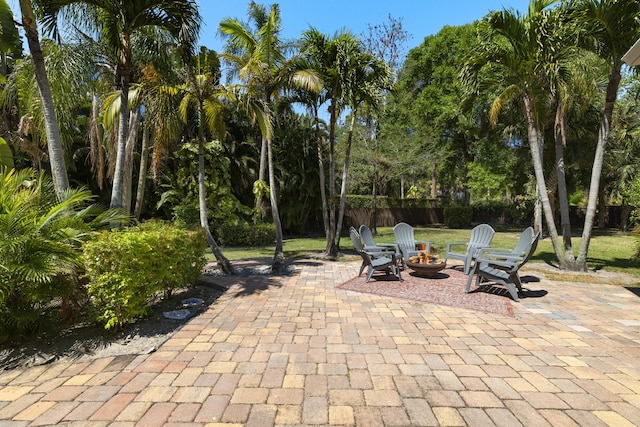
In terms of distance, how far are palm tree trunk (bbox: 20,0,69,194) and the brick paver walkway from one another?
10.3ft

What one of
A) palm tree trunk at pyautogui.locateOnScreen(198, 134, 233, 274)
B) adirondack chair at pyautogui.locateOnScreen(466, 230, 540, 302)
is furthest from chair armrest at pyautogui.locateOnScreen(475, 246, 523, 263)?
palm tree trunk at pyautogui.locateOnScreen(198, 134, 233, 274)

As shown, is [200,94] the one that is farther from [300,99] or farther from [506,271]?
[506,271]

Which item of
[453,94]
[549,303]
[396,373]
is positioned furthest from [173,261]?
[453,94]

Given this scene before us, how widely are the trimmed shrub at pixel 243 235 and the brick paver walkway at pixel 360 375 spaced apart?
30.1 feet

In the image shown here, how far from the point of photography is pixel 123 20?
505cm

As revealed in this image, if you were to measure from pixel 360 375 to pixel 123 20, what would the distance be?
656cm

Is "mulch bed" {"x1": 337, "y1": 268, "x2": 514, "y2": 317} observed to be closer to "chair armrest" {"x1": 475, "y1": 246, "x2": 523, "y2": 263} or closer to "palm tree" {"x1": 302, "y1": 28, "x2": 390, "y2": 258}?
"chair armrest" {"x1": 475, "y1": 246, "x2": 523, "y2": 263}

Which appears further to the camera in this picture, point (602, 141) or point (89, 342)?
point (602, 141)

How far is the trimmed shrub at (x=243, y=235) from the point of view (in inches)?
522

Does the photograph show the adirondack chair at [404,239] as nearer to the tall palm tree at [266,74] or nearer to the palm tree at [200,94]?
the tall palm tree at [266,74]

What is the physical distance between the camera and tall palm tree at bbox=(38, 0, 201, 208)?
16.2ft

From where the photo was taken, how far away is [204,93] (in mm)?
6316

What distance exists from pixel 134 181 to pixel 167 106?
1019 cm

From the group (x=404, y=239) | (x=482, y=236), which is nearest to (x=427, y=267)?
(x=404, y=239)
